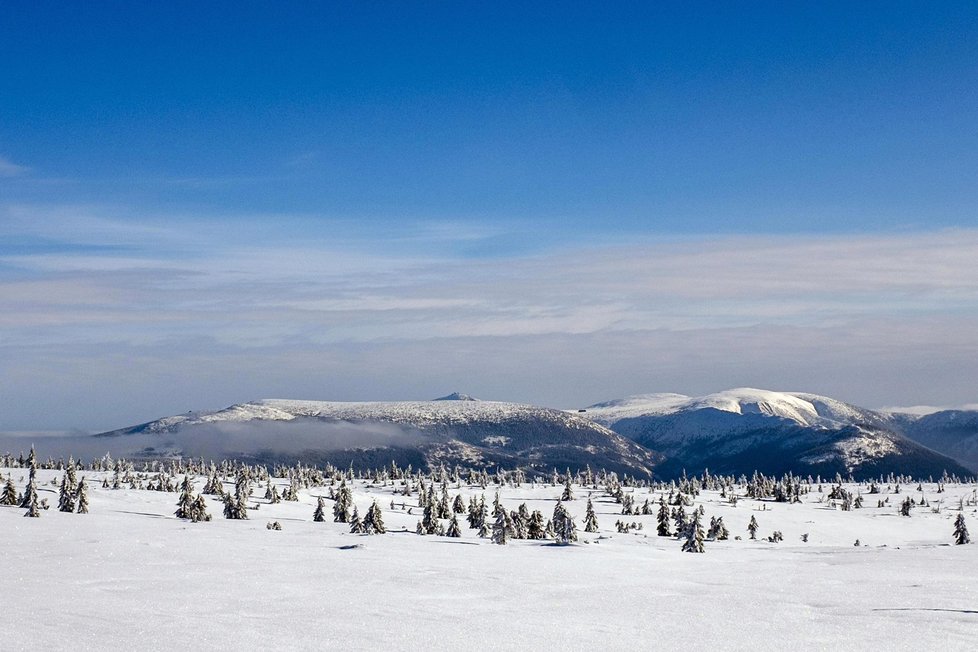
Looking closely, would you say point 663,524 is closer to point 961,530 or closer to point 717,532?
point 717,532

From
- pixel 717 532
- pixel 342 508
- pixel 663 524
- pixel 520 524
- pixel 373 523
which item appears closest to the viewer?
pixel 373 523

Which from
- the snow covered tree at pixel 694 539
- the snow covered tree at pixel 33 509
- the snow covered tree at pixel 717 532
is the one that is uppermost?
the snow covered tree at pixel 33 509

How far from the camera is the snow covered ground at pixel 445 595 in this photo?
138 feet

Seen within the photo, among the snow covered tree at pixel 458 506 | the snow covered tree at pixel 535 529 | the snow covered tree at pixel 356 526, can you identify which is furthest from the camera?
the snow covered tree at pixel 458 506

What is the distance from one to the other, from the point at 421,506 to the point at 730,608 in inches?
5730

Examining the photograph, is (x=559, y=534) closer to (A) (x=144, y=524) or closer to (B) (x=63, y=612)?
(A) (x=144, y=524)

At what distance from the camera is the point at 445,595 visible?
189 feet

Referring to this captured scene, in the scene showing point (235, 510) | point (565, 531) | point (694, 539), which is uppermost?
point (235, 510)

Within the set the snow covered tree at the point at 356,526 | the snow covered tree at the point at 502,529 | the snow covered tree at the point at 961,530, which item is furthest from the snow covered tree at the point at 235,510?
the snow covered tree at the point at 961,530

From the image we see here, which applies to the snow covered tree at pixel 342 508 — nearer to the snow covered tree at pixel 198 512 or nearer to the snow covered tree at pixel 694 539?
the snow covered tree at pixel 198 512

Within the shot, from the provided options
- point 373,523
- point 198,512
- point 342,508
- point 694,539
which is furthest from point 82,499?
point 694,539

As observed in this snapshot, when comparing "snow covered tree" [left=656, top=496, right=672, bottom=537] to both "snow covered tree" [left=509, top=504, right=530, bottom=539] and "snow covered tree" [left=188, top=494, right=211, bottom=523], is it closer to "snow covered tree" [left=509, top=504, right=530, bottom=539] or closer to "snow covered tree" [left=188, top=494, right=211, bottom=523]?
"snow covered tree" [left=509, top=504, right=530, bottom=539]

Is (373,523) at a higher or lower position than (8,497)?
lower

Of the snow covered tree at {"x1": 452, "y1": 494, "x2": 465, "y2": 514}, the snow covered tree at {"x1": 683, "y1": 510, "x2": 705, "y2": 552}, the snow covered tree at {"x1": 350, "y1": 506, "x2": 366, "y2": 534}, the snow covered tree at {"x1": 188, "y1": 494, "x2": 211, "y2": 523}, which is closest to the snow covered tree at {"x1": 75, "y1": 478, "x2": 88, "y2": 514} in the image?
the snow covered tree at {"x1": 188, "y1": 494, "x2": 211, "y2": 523}
